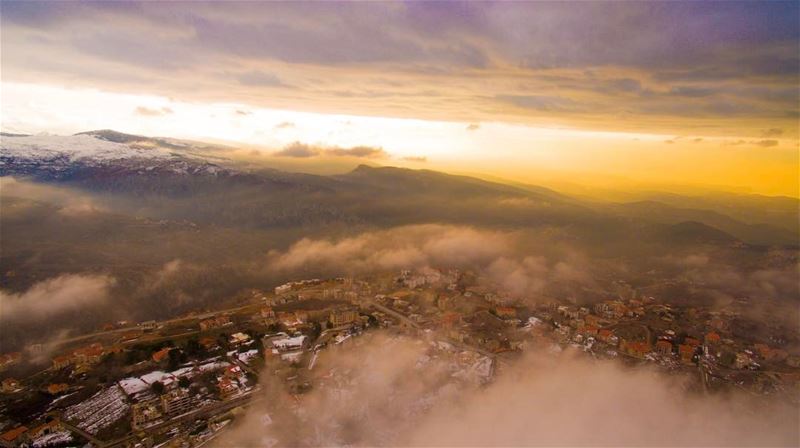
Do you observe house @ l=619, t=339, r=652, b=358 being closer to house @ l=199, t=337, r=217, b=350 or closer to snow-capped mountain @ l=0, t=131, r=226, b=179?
house @ l=199, t=337, r=217, b=350

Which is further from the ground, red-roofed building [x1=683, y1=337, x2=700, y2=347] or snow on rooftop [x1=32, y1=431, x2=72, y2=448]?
red-roofed building [x1=683, y1=337, x2=700, y2=347]

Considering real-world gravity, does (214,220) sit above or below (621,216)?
below

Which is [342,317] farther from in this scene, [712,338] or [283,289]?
[712,338]

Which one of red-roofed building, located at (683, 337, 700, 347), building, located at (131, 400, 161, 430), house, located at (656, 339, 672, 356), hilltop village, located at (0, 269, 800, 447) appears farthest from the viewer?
red-roofed building, located at (683, 337, 700, 347)

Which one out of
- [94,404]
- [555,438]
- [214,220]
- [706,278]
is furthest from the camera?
[214,220]

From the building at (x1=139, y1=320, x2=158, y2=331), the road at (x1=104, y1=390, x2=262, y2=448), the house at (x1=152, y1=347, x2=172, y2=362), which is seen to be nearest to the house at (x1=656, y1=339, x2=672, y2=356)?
the road at (x1=104, y1=390, x2=262, y2=448)

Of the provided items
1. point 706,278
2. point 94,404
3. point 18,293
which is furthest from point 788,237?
point 18,293

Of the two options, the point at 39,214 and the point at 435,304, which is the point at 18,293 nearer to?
the point at 39,214
